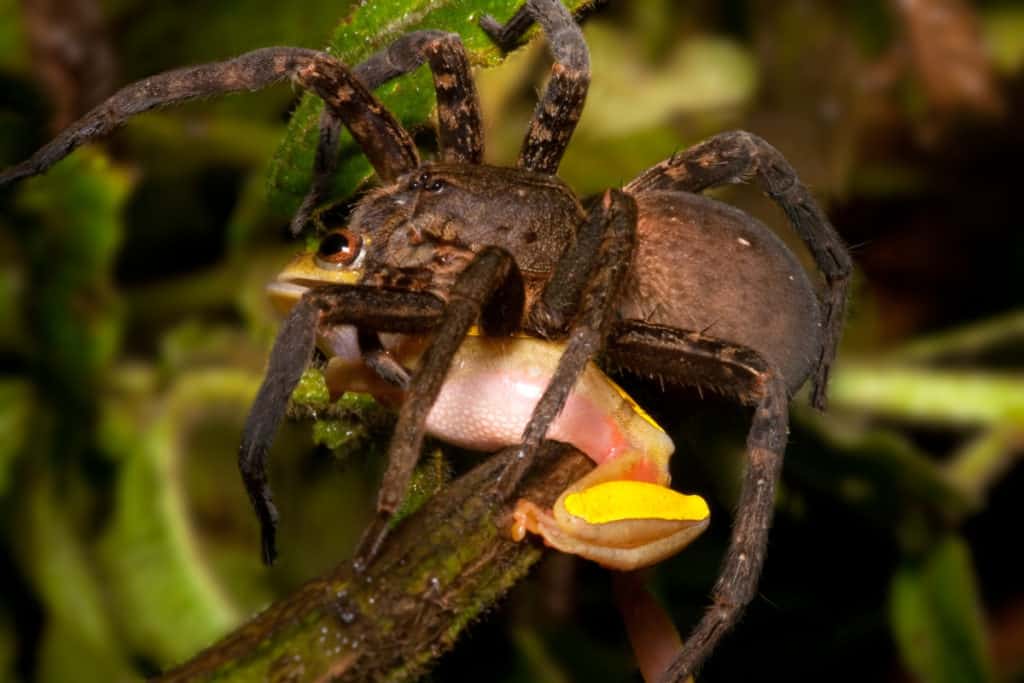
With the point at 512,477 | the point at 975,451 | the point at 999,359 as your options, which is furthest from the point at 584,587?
the point at 512,477

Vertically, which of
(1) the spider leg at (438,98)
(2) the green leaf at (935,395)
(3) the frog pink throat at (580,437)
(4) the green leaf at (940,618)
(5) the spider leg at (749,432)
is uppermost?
(1) the spider leg at (438,98)

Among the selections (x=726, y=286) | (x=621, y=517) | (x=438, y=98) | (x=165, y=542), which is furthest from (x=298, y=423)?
(x=621, y=517)

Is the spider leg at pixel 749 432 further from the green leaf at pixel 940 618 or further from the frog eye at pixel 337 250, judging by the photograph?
the green leaf at pixel 940 618

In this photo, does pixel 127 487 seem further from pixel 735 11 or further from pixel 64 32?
pixel 735 11

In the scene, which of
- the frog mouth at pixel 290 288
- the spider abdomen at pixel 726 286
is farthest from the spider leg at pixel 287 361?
the spider abdomen at pixel 726 286

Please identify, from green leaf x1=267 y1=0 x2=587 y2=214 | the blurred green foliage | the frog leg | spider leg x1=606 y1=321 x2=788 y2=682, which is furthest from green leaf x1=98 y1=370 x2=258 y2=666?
the frog leg

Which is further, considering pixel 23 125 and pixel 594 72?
pixel 594 72
